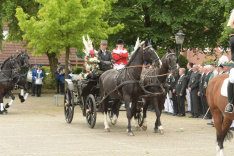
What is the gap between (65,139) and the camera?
1229cm

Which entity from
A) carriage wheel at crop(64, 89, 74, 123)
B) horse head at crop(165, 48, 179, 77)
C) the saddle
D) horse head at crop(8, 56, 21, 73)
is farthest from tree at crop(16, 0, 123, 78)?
the saddle

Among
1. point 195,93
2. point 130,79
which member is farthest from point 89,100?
point 195,93

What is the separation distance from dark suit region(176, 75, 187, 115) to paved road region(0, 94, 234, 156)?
2.32 metres

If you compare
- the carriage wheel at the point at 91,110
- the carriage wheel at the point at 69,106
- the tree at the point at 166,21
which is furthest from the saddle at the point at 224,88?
the tree at the point at 166,21

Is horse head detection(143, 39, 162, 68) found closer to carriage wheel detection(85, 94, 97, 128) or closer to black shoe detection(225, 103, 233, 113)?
carriage wheel detection(85, 94, 97, 128)

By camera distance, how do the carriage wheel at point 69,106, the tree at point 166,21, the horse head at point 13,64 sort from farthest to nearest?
the tree at point 166,21 → the horse head at point 13,64 → the carriage wheel at point 69,106

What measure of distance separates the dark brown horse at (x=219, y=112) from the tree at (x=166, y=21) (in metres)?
16.3

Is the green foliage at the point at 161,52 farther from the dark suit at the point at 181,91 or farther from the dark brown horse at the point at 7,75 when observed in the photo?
the dark brown horse at the point at 7,75

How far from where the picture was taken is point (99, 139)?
40.4 ft

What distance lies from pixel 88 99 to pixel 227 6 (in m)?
8.50

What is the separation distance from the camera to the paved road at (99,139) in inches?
406

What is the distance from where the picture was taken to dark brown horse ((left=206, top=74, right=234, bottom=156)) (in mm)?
9797

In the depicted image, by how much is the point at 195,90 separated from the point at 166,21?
28.1 ft

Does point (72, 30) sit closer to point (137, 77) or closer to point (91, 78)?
point (91, 78)
